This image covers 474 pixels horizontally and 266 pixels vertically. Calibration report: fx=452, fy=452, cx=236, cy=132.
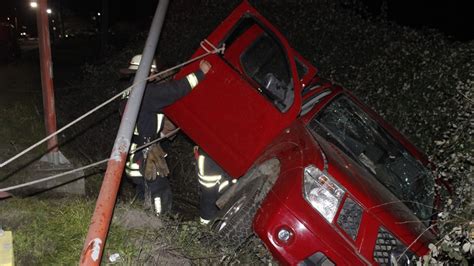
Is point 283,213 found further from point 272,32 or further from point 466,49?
point 466,49

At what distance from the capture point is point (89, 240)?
2.35 metres

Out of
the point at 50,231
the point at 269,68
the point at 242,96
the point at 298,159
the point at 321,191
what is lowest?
the point at 50,231

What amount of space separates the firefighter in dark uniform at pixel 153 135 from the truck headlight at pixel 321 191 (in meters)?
1.44

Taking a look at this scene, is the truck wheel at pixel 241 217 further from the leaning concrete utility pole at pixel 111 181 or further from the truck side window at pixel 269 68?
the leaning concrete utility pole at pixel 111 181

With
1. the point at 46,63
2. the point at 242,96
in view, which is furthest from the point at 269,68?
the point at 46,63

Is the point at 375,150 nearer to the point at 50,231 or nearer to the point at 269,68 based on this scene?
the point at 269,68

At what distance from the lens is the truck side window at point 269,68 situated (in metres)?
4.43

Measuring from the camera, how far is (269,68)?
4.61 metres

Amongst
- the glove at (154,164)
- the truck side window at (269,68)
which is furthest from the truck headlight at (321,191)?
the glove at (154,164)

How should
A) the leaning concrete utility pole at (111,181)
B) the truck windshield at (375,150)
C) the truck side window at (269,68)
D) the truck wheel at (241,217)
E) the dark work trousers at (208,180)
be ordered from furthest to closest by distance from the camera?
the dark work trousers at (208,180)
the truck side window at (269,68)
the truck windshield at (375,150)
the truck wheel at (241,217)
the leaning concrete utility pole at (111,181)

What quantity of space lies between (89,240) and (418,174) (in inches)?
123

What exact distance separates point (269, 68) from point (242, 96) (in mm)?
477

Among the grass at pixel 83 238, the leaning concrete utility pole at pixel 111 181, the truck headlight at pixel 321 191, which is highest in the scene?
the leaning concrete utility pole at pixel 111 181

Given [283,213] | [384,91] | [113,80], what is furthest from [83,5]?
[283,213]
